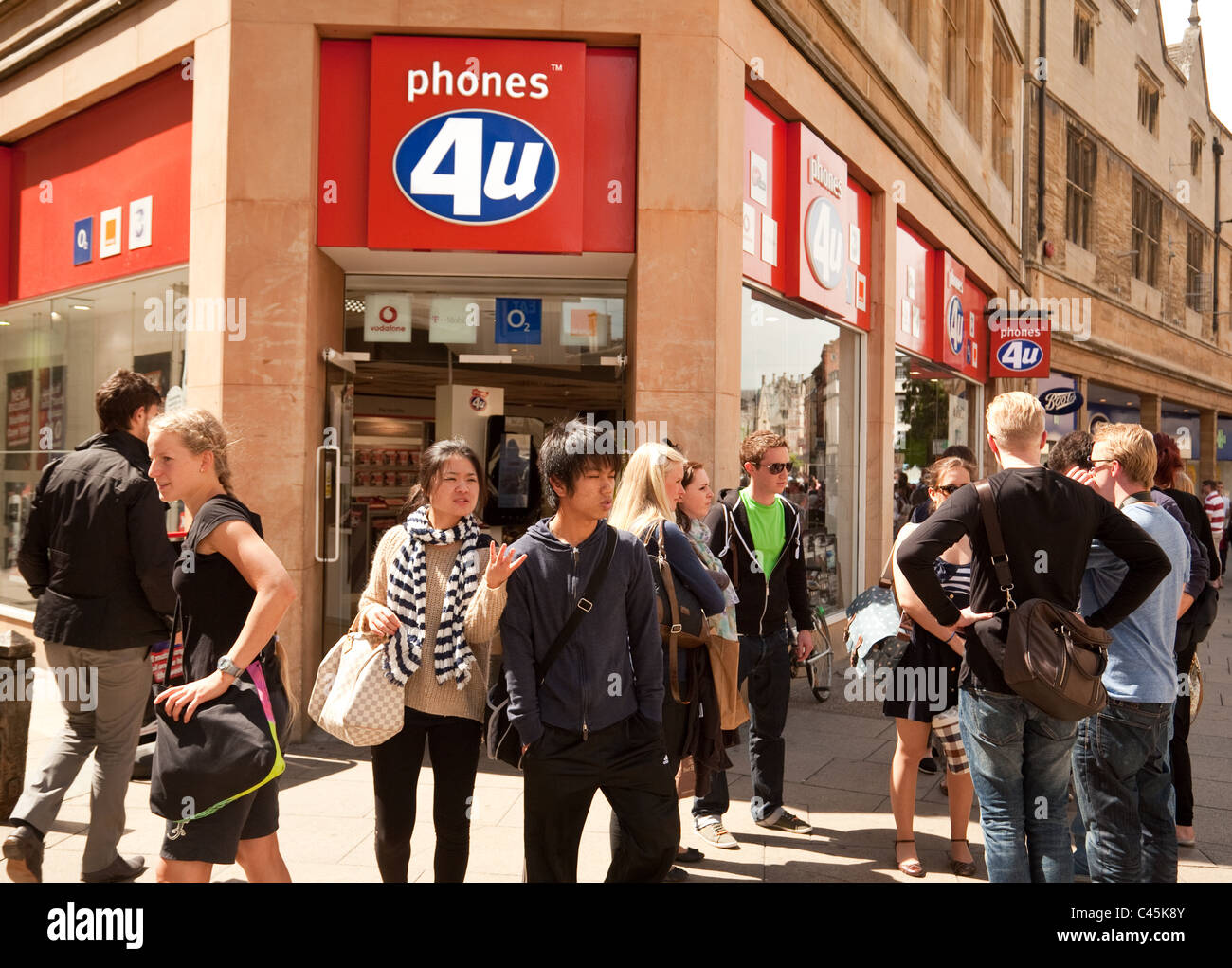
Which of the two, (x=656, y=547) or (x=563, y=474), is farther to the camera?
(x=656, y=547)

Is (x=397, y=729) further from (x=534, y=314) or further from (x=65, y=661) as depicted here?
(x=534, y=314)

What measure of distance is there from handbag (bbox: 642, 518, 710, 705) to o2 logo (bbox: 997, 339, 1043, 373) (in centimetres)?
1369

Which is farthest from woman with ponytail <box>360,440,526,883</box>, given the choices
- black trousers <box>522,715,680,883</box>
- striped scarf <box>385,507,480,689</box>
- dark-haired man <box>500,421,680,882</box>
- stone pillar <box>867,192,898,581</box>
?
stone pillar <box>867,192,898,581</box>

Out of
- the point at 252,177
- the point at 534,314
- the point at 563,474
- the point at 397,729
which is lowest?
the point at 397,729

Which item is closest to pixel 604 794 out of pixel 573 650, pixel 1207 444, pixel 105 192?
pixel 573 650

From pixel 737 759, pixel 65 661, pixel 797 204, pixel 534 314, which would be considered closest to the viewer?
pixel 65 661

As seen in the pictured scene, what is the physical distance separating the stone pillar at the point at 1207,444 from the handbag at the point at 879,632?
30433mm

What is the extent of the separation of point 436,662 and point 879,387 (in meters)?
8.39

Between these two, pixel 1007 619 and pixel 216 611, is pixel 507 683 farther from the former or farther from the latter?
pixel 1007 619

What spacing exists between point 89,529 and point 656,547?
247cm

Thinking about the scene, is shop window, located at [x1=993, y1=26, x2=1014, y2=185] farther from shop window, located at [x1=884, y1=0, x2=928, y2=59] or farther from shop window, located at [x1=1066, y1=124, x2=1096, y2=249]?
shop window, located at [x1=884, y1=0, x2=928, y2=59]

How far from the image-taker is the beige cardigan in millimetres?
3453

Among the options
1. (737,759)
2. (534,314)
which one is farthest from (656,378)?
(737,759)

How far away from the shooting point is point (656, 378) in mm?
7234
